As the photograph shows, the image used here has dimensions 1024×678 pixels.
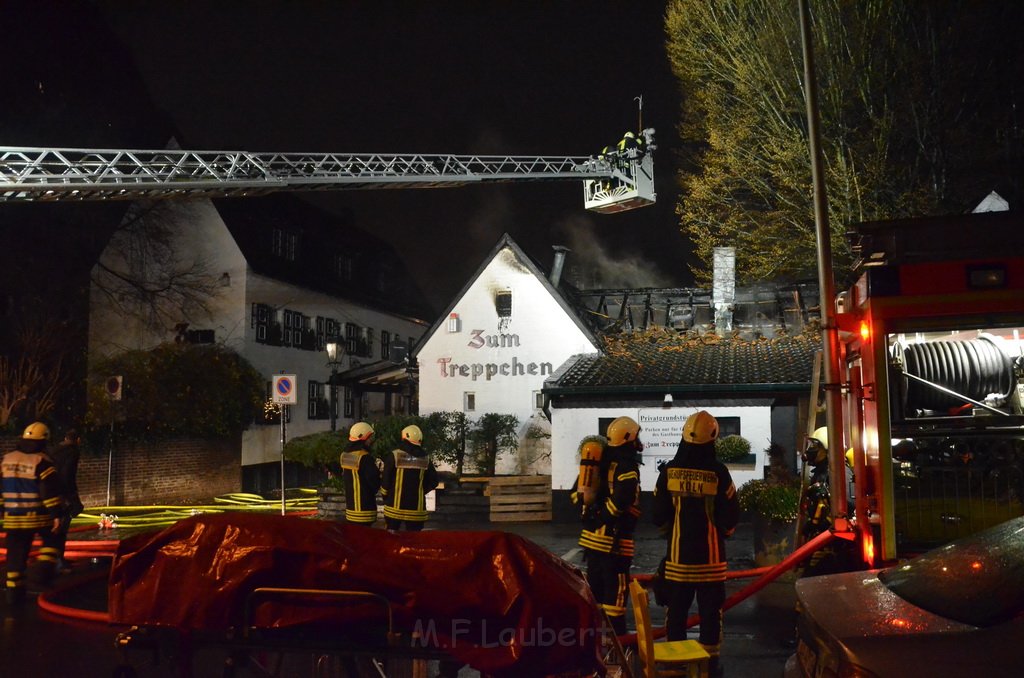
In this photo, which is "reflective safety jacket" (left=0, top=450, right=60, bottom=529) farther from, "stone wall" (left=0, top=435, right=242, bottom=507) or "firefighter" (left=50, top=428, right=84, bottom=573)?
"stone wall" (left=0, top=435, right=242, bottom=507)

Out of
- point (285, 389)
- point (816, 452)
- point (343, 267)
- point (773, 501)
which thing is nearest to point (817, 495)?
point (816, 452)

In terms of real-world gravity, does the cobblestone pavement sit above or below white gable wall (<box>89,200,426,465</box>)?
below

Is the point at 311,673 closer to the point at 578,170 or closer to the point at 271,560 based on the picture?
the point at 271,560

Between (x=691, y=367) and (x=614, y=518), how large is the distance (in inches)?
465

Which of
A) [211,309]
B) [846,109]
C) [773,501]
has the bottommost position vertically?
[773,501]

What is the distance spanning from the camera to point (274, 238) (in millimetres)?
31047

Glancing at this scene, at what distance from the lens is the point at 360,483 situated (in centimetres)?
992

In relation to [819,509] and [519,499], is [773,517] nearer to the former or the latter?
[819,509]

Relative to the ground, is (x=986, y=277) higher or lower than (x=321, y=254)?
lower

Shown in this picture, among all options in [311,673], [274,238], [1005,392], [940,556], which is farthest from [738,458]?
[274,238]

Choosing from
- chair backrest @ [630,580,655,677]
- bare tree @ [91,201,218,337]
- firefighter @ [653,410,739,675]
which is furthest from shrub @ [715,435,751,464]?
bare tree @ [91,201,218,337]

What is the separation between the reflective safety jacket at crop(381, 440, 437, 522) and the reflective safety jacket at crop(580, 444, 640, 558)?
336 centimetres

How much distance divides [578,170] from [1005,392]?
1658 centimetres

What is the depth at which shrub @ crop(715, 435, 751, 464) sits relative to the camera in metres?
16.3
